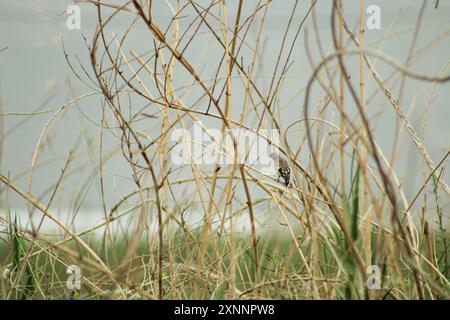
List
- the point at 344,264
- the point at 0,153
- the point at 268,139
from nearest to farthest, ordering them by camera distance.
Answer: the point at 344,264 < the point at 268,139 < the point at 0,153

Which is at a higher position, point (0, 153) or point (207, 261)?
point (0, 153)

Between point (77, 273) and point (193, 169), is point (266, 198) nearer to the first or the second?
point (193, 169)

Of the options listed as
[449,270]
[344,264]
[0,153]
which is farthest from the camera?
[449,270]

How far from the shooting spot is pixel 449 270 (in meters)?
1.23

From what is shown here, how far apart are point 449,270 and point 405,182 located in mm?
226

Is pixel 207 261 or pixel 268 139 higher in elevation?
pixel 268 139

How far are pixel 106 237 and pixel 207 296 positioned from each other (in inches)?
8.1

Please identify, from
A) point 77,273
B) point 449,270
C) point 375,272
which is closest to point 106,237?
point 77,273
